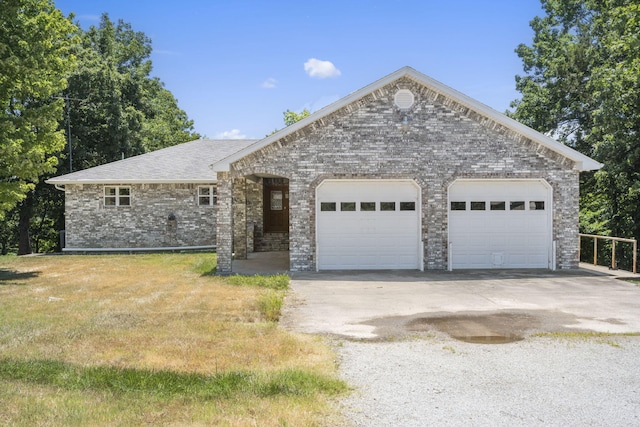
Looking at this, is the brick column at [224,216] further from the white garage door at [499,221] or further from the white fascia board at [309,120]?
the white garage door at [499,221]

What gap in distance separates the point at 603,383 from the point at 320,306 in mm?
5717

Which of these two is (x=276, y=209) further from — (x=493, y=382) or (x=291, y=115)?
(x=291, y=115)

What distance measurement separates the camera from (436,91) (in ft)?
52.0

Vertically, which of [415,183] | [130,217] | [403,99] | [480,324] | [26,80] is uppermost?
[26,80]

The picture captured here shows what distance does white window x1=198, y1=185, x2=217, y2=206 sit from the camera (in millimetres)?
24062

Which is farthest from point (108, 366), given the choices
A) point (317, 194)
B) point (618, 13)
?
point (618, 13)

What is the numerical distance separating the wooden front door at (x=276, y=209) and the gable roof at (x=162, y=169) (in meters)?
2.75

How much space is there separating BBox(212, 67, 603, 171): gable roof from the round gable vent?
0.42 m

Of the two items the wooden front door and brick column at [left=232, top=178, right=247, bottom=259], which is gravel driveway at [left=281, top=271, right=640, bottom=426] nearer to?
brick column at [left=232, top=178, right=247, bottom=259]

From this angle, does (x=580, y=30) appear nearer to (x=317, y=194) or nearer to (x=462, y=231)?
(x=462, y=231)

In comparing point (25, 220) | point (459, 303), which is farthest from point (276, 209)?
point (25, 220)

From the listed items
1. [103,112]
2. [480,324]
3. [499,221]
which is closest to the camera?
[480,324]

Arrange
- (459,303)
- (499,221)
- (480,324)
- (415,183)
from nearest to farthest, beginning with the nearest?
(480,324) → (459,303) → (415,183) → (499,221)

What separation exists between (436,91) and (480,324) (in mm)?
8697
